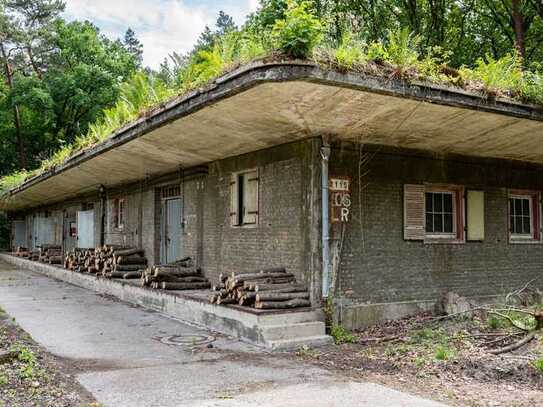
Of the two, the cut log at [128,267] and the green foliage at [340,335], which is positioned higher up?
the cut log at [128,267]

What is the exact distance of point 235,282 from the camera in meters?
8.96

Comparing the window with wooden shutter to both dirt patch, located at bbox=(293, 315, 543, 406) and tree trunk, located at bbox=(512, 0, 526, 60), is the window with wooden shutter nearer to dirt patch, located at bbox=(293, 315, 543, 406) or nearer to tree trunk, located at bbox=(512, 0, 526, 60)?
dirt patch, located at bbox=(293, 315, 543, 406)

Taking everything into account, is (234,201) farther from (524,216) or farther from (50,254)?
(50,254)

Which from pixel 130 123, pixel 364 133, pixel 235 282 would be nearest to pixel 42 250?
pixel 130 123

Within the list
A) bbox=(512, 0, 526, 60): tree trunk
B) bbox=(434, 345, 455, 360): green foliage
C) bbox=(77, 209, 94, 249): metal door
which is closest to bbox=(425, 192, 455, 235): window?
bbox=(434, 345, 455, 360): green foliage

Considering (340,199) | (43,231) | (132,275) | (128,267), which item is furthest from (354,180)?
(43,231)

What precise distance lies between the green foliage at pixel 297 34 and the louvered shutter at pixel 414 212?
13.5ft

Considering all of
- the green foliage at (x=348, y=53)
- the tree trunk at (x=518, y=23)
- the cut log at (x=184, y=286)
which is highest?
the tree trunk at (x=518, y=23)

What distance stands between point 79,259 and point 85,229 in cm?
273

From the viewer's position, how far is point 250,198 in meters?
10.6

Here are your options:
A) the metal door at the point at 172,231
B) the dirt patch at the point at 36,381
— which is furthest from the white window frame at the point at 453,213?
the dirt patch at the point at 36,381

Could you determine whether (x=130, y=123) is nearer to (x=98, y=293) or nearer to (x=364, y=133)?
(x=364, y=133)

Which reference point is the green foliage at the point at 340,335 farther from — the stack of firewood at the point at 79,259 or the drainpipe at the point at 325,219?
the stack of firewood at the point at 79,259

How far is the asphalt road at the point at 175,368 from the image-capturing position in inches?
220
